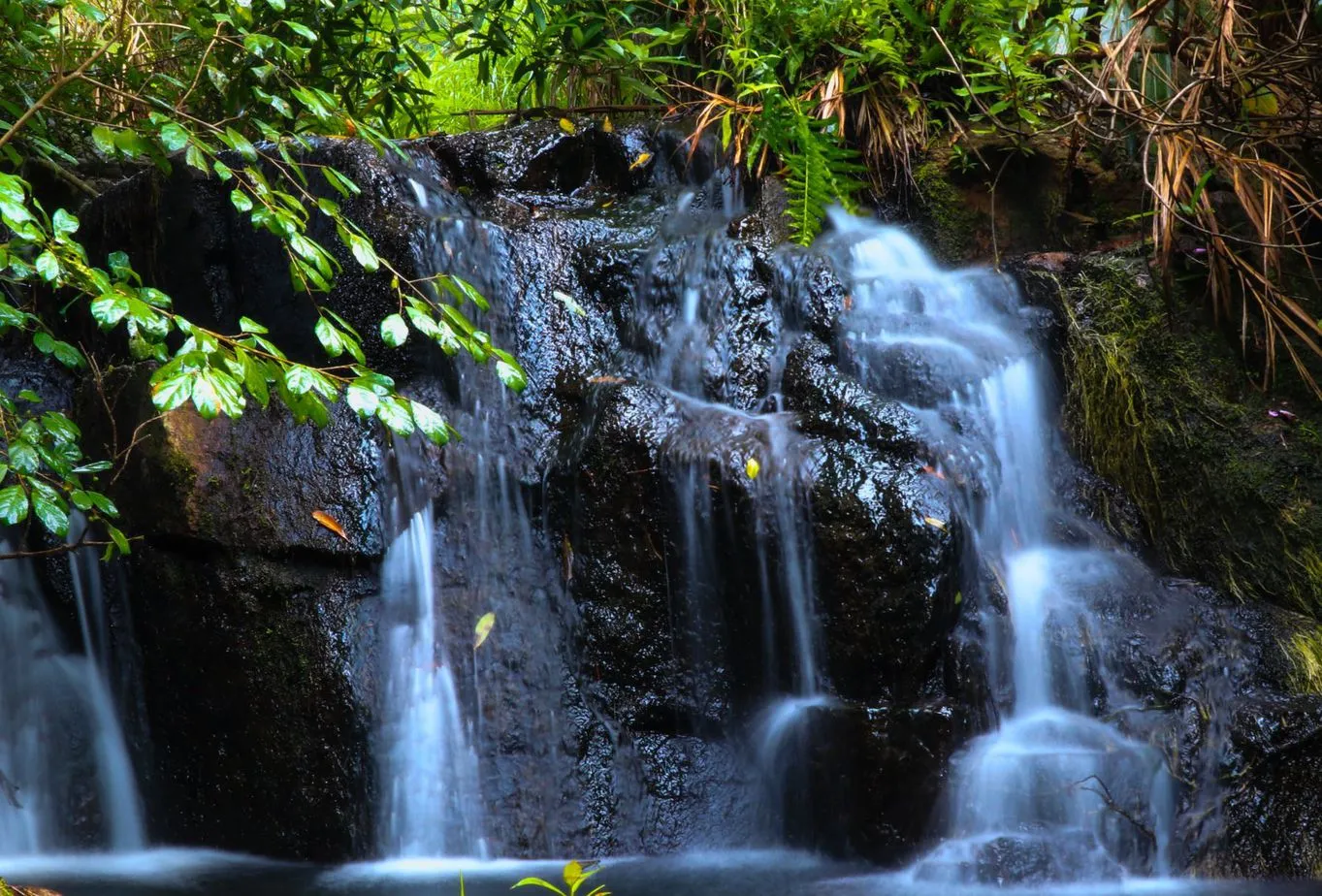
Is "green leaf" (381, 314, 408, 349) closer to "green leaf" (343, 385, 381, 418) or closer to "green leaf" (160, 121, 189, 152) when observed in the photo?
"green leaf" (343, 385, 381, 418)

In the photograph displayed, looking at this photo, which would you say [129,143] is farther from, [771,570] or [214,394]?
[771,570]

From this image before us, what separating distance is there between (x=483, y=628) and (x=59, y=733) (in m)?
1.65

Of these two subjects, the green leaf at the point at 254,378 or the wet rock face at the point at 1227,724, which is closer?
the green leaf at the point at 254,378

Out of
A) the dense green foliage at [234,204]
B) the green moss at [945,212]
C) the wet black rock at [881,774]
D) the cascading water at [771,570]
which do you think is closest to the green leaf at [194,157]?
the dense green foliage at [234,204]

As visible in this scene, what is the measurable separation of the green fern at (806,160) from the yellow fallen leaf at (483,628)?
2.13m

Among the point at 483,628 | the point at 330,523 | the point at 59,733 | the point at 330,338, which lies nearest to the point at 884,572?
the point at 483,628

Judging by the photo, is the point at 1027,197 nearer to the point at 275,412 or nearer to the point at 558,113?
the point at 558,113

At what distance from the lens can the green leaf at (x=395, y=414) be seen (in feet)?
7.17

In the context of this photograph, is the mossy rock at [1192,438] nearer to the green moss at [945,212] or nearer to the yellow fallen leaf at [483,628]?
the green moss at [945,212]

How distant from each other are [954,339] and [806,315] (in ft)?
2.19

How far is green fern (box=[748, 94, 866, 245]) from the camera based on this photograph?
4.75m

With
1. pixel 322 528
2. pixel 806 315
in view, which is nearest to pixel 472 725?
pixel 322 528

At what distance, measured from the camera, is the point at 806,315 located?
A: 14.8 feet

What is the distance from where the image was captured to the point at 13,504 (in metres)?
2.53
